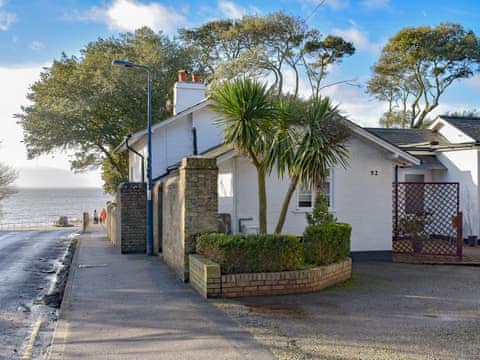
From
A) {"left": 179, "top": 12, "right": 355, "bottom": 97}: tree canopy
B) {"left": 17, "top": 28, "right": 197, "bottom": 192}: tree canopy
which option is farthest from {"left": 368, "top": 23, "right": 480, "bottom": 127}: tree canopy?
{"left": 17, "top": 28, "right": 197, "bottom": 192}: tree canopy

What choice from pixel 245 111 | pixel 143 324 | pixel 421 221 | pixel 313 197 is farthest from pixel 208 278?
pixel 421 221


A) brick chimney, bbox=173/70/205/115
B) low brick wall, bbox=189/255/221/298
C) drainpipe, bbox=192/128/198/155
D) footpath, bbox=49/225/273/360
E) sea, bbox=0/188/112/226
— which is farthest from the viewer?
sea, bbox=0/188/112/226

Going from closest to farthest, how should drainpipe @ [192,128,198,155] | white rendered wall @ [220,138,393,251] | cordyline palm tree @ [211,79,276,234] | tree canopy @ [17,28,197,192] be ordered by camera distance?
cordyline palm tree @ [211,79,276,234], white rendered wall @ [220,138,393,251], drainpipe @ [192,128,198,155], tree canopy @ [17,28,197,192]

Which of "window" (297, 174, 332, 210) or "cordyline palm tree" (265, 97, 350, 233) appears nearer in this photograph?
"cordyline palm tree" (265, 97, 350, 233)

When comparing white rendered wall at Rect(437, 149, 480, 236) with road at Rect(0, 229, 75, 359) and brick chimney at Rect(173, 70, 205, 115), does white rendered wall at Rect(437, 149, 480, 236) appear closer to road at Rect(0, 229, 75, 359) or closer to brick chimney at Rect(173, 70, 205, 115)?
brick chimney at Rect(173, 70, 205, 115)

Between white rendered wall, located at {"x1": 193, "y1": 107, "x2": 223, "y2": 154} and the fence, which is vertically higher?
white rendered wall, located at {"x1": 193, "y1": 107, "x2": 223, "y2": 154}

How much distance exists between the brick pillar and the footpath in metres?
5.06

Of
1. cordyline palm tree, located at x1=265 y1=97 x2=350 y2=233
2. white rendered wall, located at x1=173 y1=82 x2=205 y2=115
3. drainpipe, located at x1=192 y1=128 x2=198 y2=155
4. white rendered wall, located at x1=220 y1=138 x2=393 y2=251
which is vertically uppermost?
white rendered wall, located at x1=173 y1=82 x2=205 y2=115

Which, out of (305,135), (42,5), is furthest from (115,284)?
(42,5)

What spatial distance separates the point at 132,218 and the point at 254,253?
847cm

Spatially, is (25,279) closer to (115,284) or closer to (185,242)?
(115,284)

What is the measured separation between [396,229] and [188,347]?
32.2ft

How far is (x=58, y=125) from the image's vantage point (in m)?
30.9

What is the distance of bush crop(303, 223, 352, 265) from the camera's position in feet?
32.0
